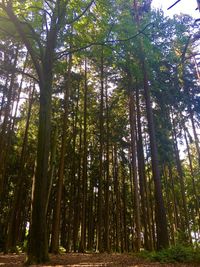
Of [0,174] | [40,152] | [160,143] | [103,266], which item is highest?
[160,143]

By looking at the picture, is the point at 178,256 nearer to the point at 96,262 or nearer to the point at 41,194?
the point at 96,262

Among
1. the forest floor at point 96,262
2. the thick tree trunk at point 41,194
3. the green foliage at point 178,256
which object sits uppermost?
the thick tree trunk at point 41,194

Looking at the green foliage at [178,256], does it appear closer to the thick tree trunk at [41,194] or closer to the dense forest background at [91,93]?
the dense forest background at [91,93]

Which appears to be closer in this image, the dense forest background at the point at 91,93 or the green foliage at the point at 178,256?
the green foliage at the point at 178,256

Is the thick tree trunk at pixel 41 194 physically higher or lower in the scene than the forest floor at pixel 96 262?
higher

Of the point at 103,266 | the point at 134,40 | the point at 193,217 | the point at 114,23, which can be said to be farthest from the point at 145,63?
the point at 193,217

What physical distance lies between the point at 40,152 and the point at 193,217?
2772 cm

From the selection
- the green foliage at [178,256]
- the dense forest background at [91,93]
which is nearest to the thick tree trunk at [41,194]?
the dense forest background at [91,93]

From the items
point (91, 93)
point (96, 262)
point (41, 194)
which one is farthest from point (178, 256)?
point (91, 93)

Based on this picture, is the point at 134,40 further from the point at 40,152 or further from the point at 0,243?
the point at 0,243

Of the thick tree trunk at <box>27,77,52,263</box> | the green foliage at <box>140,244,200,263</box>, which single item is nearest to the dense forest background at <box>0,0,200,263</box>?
the thick tree trunk at <box>27,77,52,263</box>

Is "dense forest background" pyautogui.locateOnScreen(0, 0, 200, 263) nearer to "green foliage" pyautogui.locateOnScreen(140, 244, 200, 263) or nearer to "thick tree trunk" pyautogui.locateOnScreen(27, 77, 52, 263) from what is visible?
"thick tree trunk" pyautogui.locateOnScreen(27, 77, 52, 263)

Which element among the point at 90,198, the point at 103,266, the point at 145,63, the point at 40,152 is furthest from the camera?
the point at 90,198

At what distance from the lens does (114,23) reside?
1059cm
